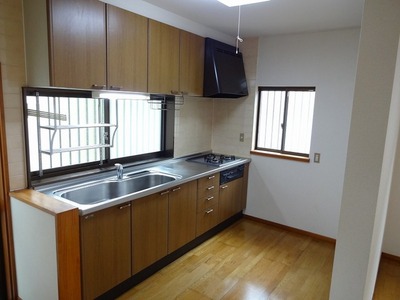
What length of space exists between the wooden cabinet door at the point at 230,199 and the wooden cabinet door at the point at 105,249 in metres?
1.47

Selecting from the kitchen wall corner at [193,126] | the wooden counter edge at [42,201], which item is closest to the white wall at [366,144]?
the wooden counter edge at [42,201]

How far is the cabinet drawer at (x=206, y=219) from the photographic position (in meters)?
3.24

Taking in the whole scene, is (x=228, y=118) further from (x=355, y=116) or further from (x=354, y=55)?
(x=355, y=116)

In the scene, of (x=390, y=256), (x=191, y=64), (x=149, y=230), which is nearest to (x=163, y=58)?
(x=191, y=64)

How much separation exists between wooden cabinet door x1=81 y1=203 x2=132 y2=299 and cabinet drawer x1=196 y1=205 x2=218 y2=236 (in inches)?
39.4

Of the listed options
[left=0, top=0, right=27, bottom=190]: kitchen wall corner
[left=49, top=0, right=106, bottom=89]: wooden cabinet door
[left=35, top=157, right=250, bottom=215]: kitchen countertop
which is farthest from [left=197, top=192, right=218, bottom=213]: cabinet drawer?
[left=0, top=0, right=27, bottom=190]: kitchen wall corner

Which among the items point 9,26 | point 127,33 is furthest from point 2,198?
point 127,33

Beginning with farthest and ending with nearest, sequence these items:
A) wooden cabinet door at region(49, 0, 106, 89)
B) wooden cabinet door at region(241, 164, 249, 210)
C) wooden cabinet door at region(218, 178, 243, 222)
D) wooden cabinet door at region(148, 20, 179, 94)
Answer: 1. wooden cabinet door at region(241, 164, 249, 210)
2. wooden cabinet door at region(218, 178, 243, 222)
3. wooden cabinet door at region(148, 20, 179, 94)
4. wooden cabinet door at region(49, 0, 106, 89)

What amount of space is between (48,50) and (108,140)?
116 centimetres

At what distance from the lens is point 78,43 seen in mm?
2113

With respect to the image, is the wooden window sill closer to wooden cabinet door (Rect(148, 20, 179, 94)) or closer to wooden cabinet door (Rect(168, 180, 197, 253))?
wooden cabinet door (Rect(168, 180, 197, 253))

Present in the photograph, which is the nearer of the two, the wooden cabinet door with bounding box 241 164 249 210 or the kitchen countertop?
the kitchen countertop

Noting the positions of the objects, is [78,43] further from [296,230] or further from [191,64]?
[296,230]

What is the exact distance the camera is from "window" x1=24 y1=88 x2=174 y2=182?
234 centimetres
